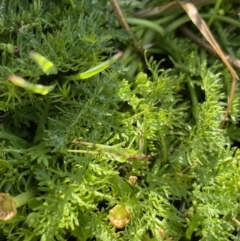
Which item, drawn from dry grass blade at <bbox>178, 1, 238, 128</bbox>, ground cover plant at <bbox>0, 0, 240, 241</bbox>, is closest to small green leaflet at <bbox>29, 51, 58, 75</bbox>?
ground cover plant at <bbox>0, 0, 240, 241</bbox>

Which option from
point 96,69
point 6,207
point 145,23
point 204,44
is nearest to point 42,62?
point 96,69

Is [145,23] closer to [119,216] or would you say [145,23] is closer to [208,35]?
[208,35]

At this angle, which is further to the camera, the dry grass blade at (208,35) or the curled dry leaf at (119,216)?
the dry grass blade at (208,35)

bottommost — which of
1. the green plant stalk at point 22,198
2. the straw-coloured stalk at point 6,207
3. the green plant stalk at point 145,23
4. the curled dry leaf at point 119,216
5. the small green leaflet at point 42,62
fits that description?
the curled dry leaf at point 119,216

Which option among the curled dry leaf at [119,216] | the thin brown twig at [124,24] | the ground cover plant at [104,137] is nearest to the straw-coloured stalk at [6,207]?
the ground cover plant at [104,137]

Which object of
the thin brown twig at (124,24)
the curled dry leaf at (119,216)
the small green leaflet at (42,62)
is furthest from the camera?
the thin brown twig at (124,24)

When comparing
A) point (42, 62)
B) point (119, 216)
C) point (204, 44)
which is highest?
point (42, 62)

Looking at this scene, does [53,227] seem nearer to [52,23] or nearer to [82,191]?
[82,191]

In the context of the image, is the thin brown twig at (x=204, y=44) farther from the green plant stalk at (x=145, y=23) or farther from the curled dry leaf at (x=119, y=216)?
the curled dry leaf at (x=119, y=216)

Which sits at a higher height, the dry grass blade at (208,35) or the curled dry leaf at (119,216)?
the dry grass blade at (208,35)
